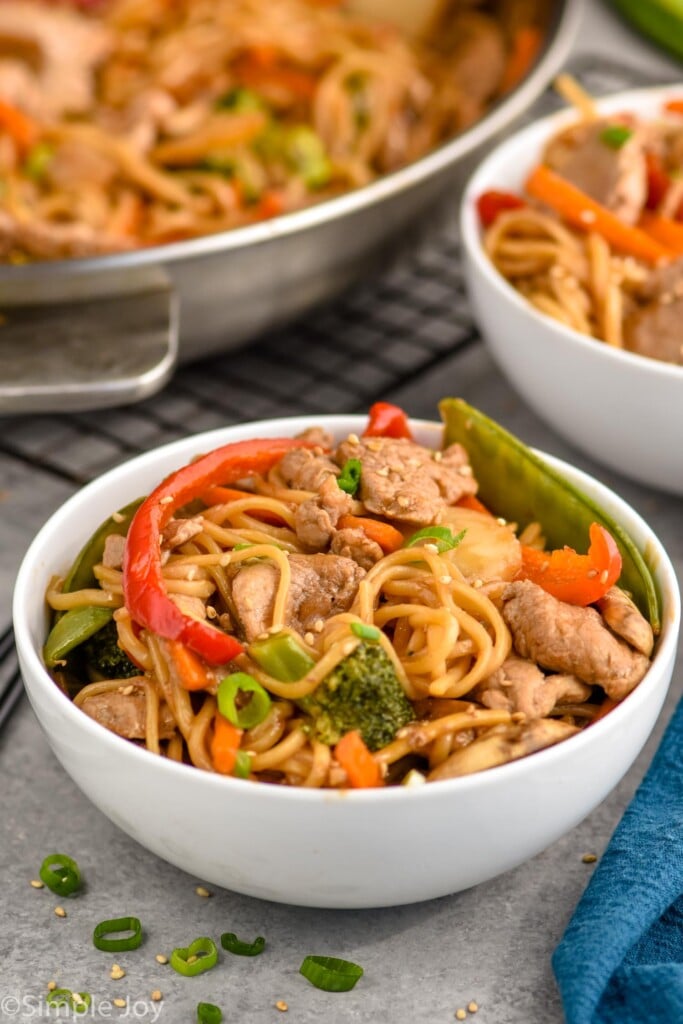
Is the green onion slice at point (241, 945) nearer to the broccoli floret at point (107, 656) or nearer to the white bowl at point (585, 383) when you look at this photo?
the broccoli floret at point (107, 656)

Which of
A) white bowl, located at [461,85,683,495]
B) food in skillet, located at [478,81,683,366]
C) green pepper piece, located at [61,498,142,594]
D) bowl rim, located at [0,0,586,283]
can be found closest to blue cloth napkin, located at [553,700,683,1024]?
white bowl, located at [461,85,683,495]

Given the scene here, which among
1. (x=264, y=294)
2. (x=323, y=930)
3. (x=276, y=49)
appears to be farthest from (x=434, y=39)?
(x=323, y=930)

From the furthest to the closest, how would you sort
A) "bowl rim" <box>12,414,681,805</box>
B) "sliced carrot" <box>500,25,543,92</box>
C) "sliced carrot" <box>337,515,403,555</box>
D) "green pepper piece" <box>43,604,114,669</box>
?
"sliced carrot" <box>500,25,543,92</box>, "sliced carrot" <box>337,515,403,555</box>, "green pepper piece" <box>43,604,114,669</box>, "bowl rim" <box>12,414,681,805</box>

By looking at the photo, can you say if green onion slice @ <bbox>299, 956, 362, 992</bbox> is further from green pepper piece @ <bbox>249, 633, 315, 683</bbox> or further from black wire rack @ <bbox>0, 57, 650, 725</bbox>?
black wire rack @ <bbox>0, 57, 650, 725</bbox>

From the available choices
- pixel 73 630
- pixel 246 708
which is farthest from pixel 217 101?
pixel 246 708

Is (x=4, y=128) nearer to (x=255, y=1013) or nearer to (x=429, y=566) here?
(x=429, y=566)

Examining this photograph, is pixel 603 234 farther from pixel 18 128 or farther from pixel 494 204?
pixel 18 128

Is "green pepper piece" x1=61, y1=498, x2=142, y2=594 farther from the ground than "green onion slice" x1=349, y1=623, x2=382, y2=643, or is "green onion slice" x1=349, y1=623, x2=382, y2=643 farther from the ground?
"green onion slice" x1=349, y1=623, x2=382, y2=643
